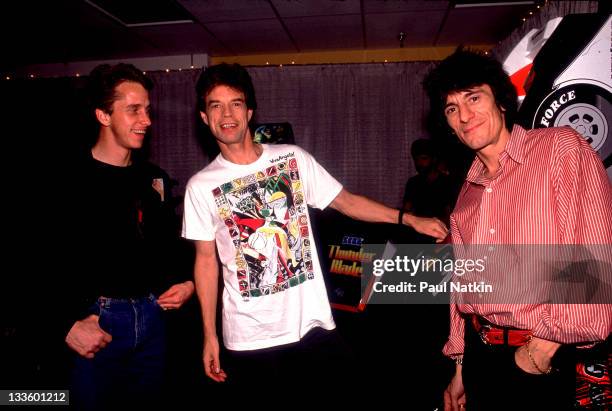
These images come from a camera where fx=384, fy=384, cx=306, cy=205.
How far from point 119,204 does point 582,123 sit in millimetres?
3058

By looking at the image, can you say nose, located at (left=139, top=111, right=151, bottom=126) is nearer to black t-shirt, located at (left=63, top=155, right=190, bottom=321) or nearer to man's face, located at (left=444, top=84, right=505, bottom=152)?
black t-shirt, located at (left=63, top=155, right=190, bottom=321)

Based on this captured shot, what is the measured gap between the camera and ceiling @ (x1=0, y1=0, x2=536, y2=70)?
4.30 meters

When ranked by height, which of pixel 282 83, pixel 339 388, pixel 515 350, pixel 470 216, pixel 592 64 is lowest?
pixel 339 388

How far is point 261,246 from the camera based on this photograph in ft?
6.11

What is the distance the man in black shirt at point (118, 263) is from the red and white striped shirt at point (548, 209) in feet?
4.76

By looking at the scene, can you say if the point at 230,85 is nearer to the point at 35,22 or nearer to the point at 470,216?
the point at 470,216

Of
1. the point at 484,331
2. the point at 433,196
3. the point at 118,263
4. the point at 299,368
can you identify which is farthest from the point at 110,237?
the point at 433,196

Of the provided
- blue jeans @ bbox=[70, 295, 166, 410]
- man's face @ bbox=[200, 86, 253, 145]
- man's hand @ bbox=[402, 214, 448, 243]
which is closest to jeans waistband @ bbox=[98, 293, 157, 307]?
blue jeans @ bbox=[70, 295, 166, 410]

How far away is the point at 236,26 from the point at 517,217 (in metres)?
4.53

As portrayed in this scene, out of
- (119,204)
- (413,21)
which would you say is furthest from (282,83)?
(119,204)

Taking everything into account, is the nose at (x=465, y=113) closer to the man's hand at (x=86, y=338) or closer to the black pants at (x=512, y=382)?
the black pants at (x=512, y=382)

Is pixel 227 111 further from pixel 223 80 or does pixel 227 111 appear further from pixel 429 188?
pixel 429 188

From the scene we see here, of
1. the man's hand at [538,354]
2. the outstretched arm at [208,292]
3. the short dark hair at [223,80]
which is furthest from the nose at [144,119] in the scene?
the man's hand at [538,354]

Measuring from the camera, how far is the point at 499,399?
4.69 ft
